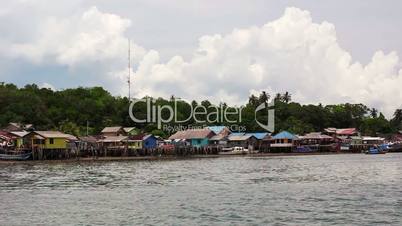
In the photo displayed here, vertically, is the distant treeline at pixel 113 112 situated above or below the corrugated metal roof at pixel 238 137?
above

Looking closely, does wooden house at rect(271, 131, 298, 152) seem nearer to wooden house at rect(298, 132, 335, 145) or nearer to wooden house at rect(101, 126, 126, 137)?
wooden house at rect(298, 132, 335, 145)

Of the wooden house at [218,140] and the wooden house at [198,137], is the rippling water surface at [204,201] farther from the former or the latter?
the wooden house at [218,140]

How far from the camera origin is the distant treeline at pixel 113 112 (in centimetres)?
11262

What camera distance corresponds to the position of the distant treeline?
113 metres

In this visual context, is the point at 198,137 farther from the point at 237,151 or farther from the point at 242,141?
the point at 242,141

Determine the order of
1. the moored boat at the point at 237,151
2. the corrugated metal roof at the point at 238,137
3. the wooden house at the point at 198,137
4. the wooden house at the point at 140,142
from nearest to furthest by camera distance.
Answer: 1. the wooden house at the point at 140,142
2. the moored boat at the point at 237,151
3. the wooden house at the point at 198,137
4. the corrugated metal roof at the point at 238,137

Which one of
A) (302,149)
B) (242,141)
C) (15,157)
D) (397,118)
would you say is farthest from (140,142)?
(397,118)

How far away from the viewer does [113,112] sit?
130875 millimetres

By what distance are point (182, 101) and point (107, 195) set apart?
117319mm

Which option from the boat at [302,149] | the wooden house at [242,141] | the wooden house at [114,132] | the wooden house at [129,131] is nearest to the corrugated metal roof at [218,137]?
the wooden house at [242,141]

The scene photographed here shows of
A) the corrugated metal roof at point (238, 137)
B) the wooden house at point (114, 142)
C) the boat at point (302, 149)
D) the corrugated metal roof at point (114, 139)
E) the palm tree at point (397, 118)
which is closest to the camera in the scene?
the wooden house at point (114, 142)

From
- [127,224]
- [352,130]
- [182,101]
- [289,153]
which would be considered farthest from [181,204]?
[182,101]

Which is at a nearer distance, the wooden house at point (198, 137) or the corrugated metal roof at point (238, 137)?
the wooden house at point (198, 137)

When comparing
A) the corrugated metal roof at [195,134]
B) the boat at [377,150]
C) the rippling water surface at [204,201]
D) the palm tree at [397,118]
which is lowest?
the rippling water surface at [204,201]
